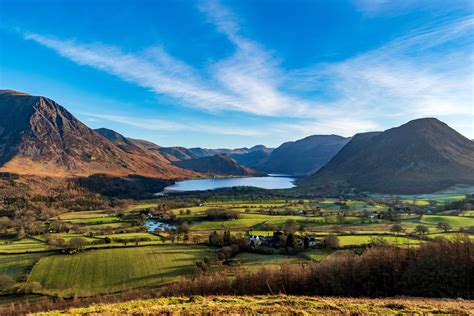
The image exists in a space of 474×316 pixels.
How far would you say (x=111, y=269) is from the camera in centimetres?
6038

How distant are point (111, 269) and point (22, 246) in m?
35.9

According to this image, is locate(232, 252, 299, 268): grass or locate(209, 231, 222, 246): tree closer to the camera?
locate(232, 252, 299, 268): grass

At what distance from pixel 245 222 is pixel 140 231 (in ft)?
118

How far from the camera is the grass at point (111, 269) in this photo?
53312mm

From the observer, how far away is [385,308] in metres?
22.2

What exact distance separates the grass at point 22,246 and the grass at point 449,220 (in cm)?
11477

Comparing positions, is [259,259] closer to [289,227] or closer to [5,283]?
[289,227]

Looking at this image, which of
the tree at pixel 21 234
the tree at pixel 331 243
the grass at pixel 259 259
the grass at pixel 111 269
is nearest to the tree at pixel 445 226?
the tree at pixel 331 243

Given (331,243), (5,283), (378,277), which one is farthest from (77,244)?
(378,277)

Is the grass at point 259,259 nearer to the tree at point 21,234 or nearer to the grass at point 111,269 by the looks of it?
the grass at point 111,269

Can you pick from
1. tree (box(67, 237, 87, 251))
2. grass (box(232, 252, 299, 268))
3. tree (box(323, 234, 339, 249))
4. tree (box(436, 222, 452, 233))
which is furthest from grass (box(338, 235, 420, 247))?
tree (box(67, 237, 87, 251))

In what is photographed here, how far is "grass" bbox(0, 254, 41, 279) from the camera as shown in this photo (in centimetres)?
5872

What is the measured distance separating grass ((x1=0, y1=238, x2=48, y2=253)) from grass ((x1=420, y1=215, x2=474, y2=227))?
115m

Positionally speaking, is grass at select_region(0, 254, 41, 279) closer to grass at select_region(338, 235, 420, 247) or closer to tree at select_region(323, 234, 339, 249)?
tree at select_region(323, 234, 339, 249)
